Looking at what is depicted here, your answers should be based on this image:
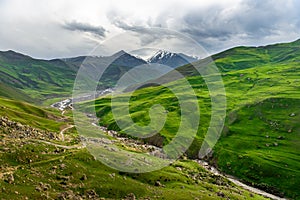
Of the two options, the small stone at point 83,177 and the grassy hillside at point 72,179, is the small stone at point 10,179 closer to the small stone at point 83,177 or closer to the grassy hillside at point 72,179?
the grassy hillside at point 72,179

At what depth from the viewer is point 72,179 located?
194ft

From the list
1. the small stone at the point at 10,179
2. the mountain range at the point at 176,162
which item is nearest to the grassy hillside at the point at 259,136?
the mountain range at the point at 176,162

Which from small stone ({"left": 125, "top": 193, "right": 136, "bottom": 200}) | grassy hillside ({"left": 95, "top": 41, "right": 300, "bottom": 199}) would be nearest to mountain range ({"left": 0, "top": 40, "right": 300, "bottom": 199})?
grassy hillside ({"left": 95, "top": 41, "right": 300, "bottom": 199})

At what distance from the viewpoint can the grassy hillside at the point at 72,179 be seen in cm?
5301

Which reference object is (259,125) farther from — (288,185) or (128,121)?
(128,121)

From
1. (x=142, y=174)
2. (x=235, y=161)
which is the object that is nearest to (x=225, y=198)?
(x=142, y=174)

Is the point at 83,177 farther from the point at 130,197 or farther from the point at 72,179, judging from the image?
the point at 130,197

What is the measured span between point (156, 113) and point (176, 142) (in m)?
51.8

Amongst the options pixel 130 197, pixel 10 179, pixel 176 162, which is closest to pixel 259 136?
pixel 176 162

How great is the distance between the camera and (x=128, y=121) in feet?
557

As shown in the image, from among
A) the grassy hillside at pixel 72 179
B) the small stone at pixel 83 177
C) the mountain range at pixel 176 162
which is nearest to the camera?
the grassy hillside at pixel 72 179

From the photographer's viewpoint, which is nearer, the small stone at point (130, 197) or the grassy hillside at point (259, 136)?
the small stone at point (130, 197)

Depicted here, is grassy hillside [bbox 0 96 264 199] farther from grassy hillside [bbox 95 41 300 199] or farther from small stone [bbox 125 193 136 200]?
grassy hillside [bbox 95 41 300 199]

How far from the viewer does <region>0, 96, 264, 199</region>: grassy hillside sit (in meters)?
53.0
